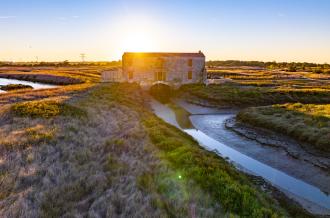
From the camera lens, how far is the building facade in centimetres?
5412

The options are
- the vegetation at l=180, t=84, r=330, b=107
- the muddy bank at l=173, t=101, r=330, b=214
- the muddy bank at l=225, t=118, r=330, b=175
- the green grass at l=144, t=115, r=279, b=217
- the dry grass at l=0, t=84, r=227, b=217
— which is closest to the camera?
the dry grass at l=0, t=84, r=227, b=217

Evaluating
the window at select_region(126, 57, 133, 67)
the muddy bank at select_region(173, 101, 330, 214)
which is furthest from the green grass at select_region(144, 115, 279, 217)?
the window at select_region(126, 57, 133, 67)

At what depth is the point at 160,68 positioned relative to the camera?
54.4 meters

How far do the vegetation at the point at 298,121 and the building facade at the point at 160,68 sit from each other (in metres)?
25.1

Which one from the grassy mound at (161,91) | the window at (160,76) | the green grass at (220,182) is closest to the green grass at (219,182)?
the green grass at (220,182)

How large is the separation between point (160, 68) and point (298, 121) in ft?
108

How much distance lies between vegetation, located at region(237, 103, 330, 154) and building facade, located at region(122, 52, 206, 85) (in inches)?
987

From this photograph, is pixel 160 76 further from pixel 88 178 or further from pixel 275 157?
pixel 88 178

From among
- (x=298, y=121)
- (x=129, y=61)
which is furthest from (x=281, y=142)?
(x=129, y=61)

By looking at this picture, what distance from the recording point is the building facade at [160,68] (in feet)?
178

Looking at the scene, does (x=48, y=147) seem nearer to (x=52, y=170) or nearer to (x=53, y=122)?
(x=52, y=170)

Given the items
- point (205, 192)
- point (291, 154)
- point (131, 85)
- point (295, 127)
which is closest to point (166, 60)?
point (131, 85)

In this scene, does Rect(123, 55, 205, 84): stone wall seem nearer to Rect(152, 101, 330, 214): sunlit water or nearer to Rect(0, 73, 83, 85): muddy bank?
Rect(0, 73, 83, 85): muddy bank

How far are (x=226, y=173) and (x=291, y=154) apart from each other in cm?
851
